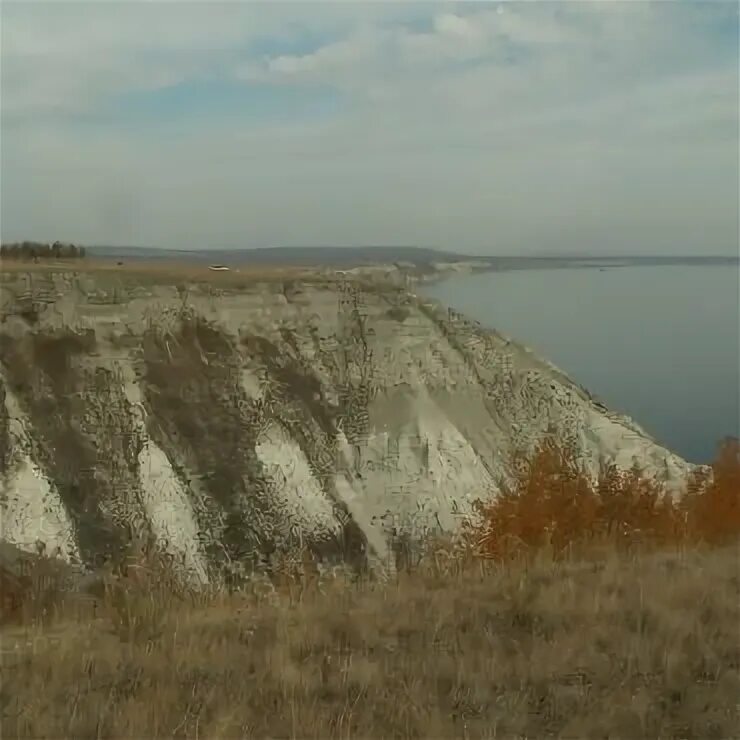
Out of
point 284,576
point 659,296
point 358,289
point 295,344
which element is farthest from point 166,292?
point 659,296

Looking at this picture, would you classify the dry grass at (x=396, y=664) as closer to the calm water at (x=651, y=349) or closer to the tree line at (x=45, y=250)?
the calm water at (x=651, y=349)

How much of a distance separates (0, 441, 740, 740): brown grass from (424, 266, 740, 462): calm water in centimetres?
3496

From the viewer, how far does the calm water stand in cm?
4538

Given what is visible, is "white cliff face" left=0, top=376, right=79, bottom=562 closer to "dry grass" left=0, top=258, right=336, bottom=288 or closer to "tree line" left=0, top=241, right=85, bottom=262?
"dry grass" left=0, top=258, right=336, bottom=288

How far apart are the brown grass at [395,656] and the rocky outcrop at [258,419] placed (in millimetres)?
16621

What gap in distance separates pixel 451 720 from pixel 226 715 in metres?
0.88

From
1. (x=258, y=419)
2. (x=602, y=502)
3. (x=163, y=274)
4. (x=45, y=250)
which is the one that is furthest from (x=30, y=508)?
(x=45, y=250)

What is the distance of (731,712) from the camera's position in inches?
155

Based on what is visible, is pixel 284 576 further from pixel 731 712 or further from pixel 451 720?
pixel 731 712

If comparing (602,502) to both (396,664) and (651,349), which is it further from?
(651,349)

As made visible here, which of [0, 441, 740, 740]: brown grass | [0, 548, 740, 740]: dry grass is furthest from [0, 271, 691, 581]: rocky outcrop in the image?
[0, 548, 740, 740]: dry grass

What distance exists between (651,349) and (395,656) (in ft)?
224

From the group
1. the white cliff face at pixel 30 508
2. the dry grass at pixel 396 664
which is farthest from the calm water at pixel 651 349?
the dry grass at pixel 396 664

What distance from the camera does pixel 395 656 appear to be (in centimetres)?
438
